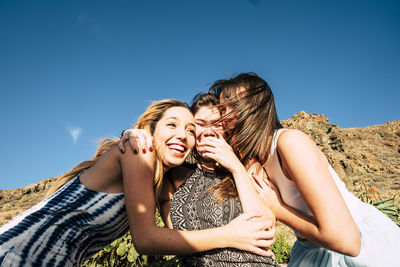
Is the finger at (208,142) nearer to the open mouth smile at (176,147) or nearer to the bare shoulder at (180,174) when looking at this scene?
the open mouth smile at (176,147)

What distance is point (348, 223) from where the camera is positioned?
5.02ft

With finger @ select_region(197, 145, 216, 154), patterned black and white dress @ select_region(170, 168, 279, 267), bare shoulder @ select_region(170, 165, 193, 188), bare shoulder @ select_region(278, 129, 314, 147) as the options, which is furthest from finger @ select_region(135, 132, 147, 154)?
bare shoulder @ select_region(278, 129, 314, 147)

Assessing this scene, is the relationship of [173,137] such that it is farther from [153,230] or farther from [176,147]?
[153,230]

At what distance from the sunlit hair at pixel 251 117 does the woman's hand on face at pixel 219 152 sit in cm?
11

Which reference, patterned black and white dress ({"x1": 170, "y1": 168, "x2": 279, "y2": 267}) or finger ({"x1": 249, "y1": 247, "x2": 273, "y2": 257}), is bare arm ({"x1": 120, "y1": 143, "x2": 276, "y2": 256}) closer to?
finger ({"x1": 249, "y1": 247, "x2": 273, "y2": 257})

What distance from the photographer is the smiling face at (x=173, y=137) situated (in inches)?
82.4

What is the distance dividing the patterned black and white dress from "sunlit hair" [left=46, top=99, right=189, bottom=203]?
27cm

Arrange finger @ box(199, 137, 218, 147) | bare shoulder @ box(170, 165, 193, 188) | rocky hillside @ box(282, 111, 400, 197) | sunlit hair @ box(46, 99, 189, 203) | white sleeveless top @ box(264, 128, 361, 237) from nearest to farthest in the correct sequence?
white sleeveless top @ box(264, 128, 361, 237), sunlit hair @ box(46, 99, 189, 203), finger @ box(199, 137, 218, 147), bare shoulder @ box(170, 165, 193, 188), rocky hillside @ box(282, 111, 400, 197)

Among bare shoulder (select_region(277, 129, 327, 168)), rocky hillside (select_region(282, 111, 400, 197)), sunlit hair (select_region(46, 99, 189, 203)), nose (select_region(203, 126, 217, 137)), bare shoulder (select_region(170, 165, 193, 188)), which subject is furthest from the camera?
rocky hillside (select_region(282, 111, 400, 197))

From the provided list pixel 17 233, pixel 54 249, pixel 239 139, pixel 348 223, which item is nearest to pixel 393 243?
pixel 348 223

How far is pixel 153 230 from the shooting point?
164cm

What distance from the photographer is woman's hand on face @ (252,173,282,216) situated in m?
2.04

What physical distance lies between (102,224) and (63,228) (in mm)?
251

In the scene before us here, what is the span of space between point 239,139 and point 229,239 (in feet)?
2.62
